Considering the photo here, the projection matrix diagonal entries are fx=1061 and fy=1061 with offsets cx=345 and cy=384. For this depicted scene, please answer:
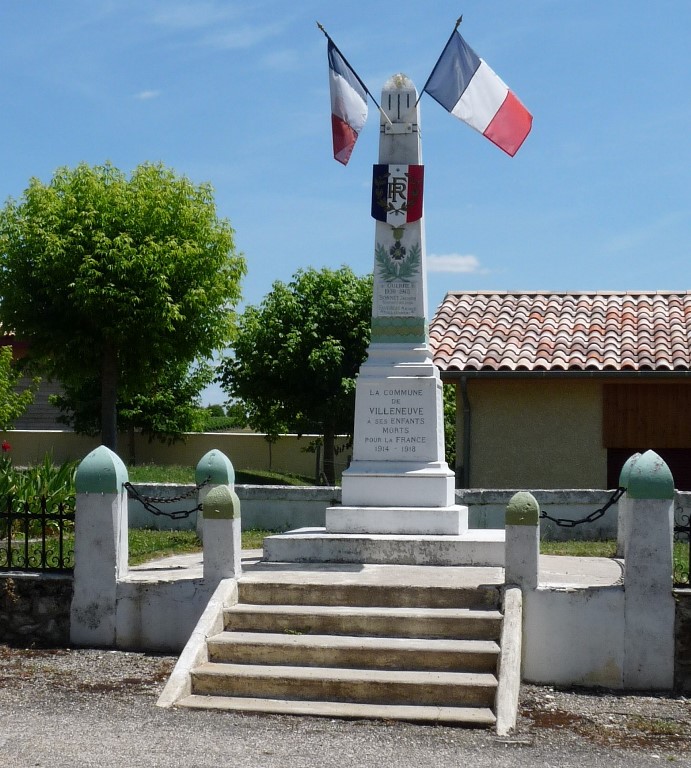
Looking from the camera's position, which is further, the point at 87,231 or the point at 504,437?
the point at 87,231

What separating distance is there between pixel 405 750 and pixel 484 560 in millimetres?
3712

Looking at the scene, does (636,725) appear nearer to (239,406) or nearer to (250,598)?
(250,598)

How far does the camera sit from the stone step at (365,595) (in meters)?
8.91

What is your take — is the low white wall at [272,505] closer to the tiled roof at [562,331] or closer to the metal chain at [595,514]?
the tiled roof at [562,331]

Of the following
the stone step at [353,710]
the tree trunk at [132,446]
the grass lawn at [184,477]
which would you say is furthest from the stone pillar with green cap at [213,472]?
the tree trunk at [132,446]

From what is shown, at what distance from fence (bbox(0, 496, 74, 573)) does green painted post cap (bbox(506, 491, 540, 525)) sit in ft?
13.1

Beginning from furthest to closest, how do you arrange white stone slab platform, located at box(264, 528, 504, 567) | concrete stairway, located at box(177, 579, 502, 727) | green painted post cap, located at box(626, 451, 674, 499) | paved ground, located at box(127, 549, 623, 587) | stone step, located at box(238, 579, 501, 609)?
white stone slab platform, located at box(264, 528, 504, 567), paved ground, located at box(127, 549, 623, 587), stone step, located at box(238, 579, 501, 609), green painted post cap, located at box(626, 451, 674, 499), concrete stairway, located at box(177, 579, 502, 727)

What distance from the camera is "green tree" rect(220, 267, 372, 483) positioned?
101 ft

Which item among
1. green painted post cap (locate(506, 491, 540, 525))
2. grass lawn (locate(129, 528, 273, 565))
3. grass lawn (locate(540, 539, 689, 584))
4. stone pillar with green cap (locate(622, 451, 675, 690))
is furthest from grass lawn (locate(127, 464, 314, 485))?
stone pillar with green cap (locate(622, 451, 675, 690))

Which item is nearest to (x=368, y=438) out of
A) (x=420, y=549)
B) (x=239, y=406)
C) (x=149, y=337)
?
(x=420, y=549)

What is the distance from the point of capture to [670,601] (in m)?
8.66

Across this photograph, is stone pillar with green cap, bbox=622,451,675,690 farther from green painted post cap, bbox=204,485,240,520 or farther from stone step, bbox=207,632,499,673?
green painted post cap, bbox=204,485,240,520

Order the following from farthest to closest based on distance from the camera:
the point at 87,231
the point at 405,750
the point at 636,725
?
the point at 87,231
the point at 636,725
the point at 405,750

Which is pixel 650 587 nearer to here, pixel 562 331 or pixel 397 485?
pixel 397 485
